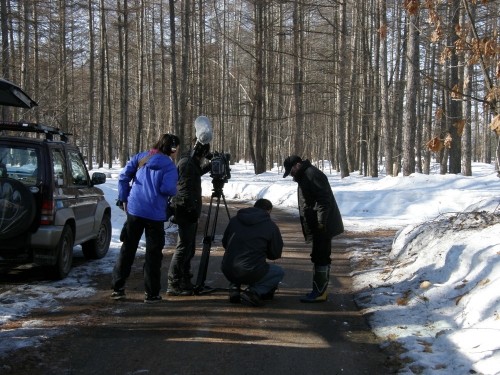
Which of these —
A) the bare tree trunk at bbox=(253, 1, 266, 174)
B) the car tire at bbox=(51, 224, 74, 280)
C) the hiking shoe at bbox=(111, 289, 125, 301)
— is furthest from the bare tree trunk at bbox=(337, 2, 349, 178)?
the hiking shoe at bbox=(111, 289, 125, 301)

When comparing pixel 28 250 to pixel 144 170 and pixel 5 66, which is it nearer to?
pixel 144 170

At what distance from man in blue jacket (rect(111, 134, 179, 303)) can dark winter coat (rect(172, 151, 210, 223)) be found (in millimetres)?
309

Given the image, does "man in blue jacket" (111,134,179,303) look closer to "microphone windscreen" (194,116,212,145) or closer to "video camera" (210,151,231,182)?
"microphone windscreen" (194,116,212,145)

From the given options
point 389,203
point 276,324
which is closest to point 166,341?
point 276,324

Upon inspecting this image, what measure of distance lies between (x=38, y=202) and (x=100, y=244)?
8.15ft

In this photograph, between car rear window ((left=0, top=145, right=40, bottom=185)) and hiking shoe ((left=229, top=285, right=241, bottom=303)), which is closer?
hiking shoe ((left=229, top=285, right=241, bottom=303))

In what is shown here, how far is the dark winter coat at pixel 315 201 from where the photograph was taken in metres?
6.38

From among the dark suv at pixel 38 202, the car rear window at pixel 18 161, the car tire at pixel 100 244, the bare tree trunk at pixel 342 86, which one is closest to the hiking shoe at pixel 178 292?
the dark suv at pixel 38 202

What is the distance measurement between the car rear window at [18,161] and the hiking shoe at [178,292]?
8.03 feet

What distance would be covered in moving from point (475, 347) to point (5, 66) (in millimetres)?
21474

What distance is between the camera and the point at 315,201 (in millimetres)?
6441

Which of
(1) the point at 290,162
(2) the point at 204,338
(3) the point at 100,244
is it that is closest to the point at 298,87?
(3) the point at 100,244

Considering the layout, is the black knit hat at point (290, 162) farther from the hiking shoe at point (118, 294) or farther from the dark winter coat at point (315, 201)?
the hiking shoe at point (118, 294)

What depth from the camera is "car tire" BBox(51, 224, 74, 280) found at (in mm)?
7090
